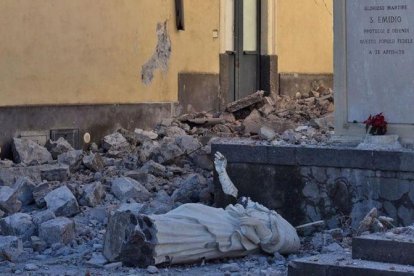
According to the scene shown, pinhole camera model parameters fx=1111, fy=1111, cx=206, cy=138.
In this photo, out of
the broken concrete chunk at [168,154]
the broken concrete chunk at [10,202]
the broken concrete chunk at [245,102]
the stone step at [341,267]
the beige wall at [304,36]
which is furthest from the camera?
the beige wall at [304,36]

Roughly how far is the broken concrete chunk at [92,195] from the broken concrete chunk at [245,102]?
6.51 m

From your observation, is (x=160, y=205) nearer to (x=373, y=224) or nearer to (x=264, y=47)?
(x=373, y=224)

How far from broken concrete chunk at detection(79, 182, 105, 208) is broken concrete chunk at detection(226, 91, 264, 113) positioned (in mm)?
6510

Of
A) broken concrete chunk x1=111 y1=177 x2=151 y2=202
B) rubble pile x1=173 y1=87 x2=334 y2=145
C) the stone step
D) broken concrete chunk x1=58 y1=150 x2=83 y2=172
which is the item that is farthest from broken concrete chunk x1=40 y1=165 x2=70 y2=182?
the stone step

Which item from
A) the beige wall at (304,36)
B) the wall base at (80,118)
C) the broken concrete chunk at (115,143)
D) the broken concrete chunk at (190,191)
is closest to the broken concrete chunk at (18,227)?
the broken concrete chunk at (190,191)

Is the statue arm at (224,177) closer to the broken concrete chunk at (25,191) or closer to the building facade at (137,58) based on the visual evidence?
the broken concrete chunk at (25,191)

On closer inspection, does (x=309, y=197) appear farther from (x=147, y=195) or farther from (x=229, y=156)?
(x=147, y=195)

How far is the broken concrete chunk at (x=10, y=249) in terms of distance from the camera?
8.74m

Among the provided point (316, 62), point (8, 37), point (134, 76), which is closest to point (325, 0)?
point (316, 62)

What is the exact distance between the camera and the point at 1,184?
37.9 ft

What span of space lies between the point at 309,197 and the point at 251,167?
2.10 feet

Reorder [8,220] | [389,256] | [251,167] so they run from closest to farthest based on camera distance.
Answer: [389,256]
[8,220]
[251,167]

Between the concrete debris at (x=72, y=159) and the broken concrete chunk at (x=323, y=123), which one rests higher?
the broken concrete chunk at (x=323, y=123)

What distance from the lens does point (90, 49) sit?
14.7m
